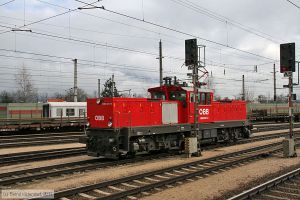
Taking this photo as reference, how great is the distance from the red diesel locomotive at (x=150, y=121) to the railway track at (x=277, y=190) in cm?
637

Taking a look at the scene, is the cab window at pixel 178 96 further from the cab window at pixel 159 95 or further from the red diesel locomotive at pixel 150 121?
the cab window at pixel 159 95

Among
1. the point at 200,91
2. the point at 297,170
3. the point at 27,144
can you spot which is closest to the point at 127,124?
the point at 200,91

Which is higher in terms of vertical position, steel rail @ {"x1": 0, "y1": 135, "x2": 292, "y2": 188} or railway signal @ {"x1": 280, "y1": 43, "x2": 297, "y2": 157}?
railway signal @ {"x1": 280, "y1": 43, "x2": 297, "y2": 157}

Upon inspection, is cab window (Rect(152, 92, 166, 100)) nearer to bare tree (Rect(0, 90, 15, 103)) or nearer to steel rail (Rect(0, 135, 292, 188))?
steel rail (Rect(0, 135, 292, 188))

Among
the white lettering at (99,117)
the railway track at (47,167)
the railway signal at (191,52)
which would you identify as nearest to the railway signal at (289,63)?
the railway signal at (191,52)

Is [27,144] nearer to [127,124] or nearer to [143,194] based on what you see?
[127,124]

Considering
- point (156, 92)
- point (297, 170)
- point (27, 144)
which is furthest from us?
point (27, 144)

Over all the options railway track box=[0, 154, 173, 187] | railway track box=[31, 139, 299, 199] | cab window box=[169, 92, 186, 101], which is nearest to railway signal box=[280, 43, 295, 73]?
cab window box=[169, 92, 186, 101]

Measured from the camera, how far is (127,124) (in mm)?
15812

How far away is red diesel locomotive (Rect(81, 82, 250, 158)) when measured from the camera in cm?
1548

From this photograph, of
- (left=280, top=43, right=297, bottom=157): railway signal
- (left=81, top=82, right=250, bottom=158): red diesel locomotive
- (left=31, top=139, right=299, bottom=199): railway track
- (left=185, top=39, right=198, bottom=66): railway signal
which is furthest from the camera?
(left=280, top=43, right=297, bottom=157): railway signal

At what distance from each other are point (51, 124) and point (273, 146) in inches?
843

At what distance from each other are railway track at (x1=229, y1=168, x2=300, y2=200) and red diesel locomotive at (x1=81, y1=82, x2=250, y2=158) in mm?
6366

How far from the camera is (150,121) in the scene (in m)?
16.9
